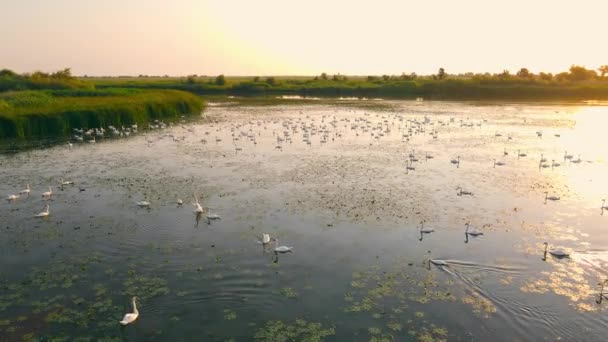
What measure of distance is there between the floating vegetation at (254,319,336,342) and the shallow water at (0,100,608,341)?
0.13ft

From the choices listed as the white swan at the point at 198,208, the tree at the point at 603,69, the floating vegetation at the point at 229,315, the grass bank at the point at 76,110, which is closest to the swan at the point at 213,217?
the white swan at the point at 198,208

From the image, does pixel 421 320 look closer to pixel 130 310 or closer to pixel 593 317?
pixel 593 317

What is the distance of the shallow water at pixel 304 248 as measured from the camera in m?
9.73

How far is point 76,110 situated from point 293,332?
34.2m

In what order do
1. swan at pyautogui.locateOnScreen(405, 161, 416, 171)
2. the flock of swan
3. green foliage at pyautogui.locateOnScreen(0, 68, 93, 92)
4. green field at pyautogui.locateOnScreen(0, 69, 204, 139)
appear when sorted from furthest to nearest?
green foliage at pyautogui.locateOnScreen(0, 68, 93, 92) < green field at pyautogui.locateOnScreen(0, 69, 204, 139) < swan at pyautogui.locateOnScreen(405, 161, 416, 171) < the flock of swan

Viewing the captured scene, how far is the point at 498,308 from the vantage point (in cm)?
1016

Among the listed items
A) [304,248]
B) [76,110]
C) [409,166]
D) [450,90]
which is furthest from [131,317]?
[450,90]

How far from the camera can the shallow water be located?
9734 mm

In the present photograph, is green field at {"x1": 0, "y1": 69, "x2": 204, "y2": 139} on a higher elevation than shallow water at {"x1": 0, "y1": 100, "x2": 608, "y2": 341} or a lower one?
higher

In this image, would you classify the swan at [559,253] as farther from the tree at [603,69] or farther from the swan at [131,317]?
the tree at [603,69]

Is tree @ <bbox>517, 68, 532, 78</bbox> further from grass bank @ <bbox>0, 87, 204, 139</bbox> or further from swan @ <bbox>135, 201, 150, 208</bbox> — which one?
swan @ <bbox>135, 201, 150, 208</bbox>

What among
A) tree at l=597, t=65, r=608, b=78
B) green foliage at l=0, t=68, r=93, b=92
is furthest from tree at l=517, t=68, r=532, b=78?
green foliage at l=0, t=68, r=93, b=92

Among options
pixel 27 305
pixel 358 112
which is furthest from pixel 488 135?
pixel 27 305

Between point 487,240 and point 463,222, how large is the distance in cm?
159
